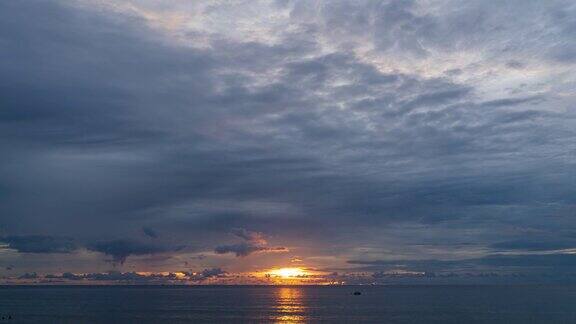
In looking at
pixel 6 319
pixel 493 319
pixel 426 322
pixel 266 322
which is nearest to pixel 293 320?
pixel 266 322

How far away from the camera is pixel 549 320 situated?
176 metres

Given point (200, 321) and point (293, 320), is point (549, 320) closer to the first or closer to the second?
point (293, 320)

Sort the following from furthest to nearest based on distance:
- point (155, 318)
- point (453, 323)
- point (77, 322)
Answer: point (155, 318) < point (77, 322) < point (453, 323)

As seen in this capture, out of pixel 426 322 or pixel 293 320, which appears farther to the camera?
pixel 293 320

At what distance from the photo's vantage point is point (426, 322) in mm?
172125

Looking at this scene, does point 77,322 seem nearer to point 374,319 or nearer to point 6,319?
point 6,319

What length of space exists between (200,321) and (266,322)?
2142 centimetres

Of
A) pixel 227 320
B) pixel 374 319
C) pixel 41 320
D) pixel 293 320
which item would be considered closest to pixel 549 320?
pixel 374 319

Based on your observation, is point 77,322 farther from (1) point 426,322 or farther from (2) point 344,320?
(1) point 426,322

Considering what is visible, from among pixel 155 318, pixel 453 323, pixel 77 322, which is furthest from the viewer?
pixel 155 318

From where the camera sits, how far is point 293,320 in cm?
18762

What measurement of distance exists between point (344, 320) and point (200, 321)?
4640cm

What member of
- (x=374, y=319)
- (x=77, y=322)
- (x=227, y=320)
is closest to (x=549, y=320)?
(x=374, y=319)

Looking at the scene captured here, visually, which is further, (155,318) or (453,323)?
(155,318)
